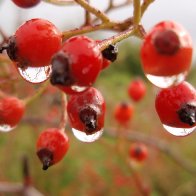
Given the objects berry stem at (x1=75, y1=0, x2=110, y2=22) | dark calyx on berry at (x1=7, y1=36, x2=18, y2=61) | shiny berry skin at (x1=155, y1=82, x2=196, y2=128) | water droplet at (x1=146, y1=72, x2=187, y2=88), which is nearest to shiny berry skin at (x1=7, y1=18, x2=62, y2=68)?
Result: dark calyx on berry at (x1=7, y1=36, x2=18, y2=61)

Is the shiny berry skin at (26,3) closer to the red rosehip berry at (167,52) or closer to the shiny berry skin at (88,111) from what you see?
the shiny berry skin at (88,111)

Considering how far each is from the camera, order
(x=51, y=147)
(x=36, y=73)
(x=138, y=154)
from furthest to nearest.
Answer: (x=138, y=154)
(x=51, y=147)
(x=36, y=73)

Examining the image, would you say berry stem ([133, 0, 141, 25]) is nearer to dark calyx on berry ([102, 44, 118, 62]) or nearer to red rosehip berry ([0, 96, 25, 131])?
dark calyx on berry ([102, 44, 118, 62])

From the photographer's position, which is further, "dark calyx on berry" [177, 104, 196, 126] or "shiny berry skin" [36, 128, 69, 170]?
"shiny berry skin" [36, 128, 69, 170]

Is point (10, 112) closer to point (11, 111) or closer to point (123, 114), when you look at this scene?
point (11, 111)

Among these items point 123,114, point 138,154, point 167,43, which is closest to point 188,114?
point 167,43

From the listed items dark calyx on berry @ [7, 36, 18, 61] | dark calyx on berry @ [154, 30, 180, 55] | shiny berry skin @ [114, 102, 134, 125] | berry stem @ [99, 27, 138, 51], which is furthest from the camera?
shiny berry skin @ [114, 102, 134, 125]
